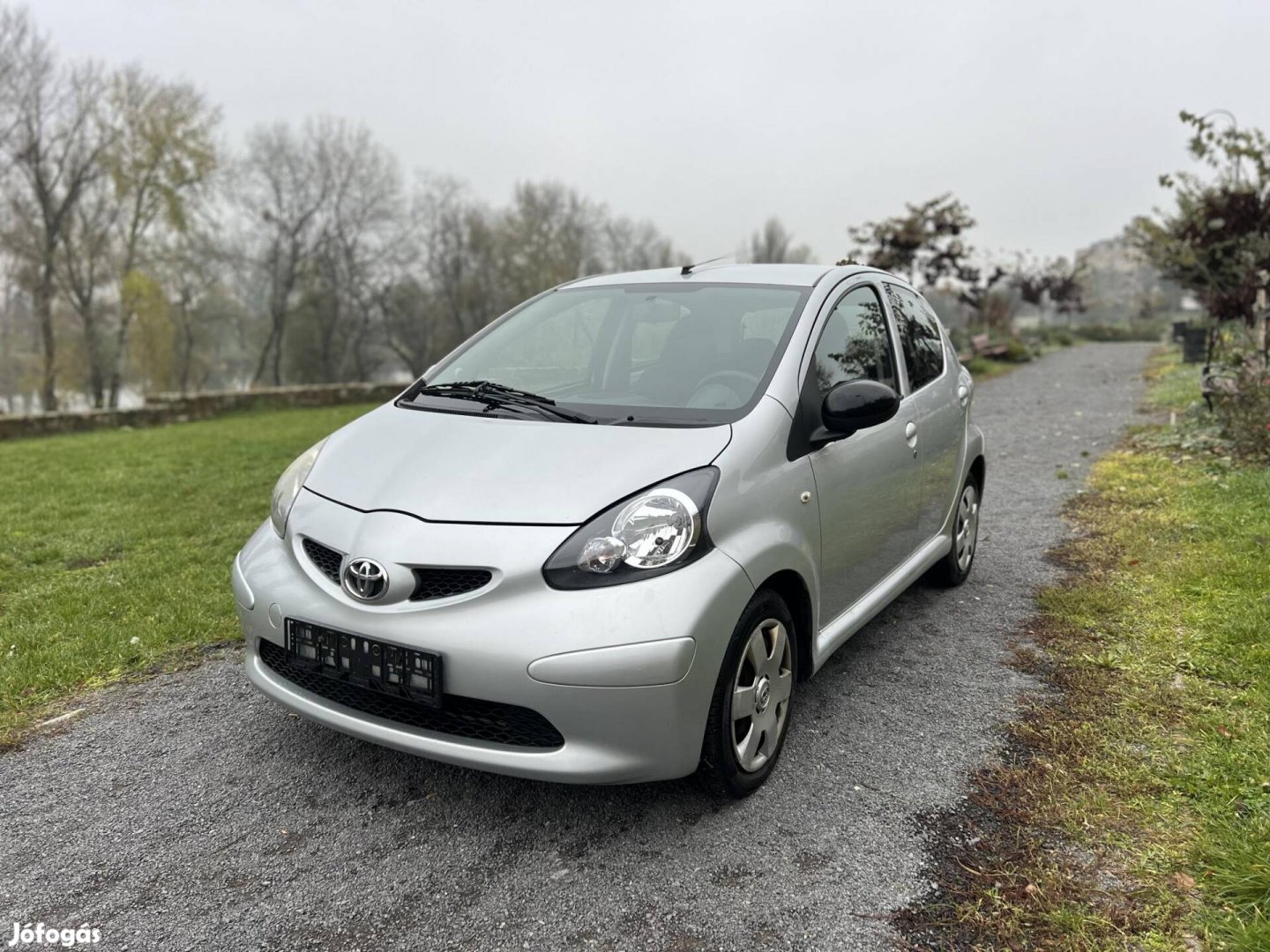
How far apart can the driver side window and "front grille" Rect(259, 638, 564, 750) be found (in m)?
1.56

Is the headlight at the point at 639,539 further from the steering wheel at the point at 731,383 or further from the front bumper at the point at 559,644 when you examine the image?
the steering wheel at the point at 731,383

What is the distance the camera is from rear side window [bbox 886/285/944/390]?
3.96 m

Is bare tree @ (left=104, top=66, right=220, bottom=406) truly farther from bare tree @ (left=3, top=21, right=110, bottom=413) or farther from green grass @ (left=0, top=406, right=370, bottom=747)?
green grass @ (left=0, top=406, right=370, bottom=747)

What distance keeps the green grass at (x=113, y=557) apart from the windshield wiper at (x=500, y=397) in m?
1.76

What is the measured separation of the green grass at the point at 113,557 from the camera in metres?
3.73

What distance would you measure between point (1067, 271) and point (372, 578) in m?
34.6

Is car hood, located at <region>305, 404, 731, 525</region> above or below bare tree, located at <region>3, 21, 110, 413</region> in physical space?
below

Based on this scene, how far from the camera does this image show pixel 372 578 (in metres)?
2.37

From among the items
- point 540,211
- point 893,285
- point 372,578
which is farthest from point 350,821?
point 540,211

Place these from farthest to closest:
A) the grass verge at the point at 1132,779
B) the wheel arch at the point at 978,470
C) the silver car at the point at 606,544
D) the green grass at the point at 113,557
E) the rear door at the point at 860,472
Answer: the wheel arch at the point at 978,470 → the green grass at the point at 113,557 → the rear door at the point at 860,472 → the silver car at the point at 606,544 → the grass verge at the point at 1132,779

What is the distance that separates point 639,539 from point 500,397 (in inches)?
41.6

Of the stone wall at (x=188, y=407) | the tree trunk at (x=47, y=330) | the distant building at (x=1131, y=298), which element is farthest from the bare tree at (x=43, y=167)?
the distant building at (x=1131, y=298)

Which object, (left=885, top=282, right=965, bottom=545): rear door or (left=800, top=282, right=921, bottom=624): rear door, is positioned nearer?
(left=800, top=282, right=921, bottom=624): rear door

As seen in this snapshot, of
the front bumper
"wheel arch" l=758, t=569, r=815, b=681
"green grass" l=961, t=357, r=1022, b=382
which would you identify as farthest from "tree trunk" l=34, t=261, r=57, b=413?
"wheel arch" l=758, t=569, r=815, b=681
